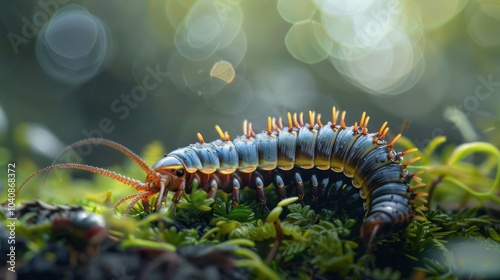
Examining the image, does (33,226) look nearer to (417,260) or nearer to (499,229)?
(417,260)

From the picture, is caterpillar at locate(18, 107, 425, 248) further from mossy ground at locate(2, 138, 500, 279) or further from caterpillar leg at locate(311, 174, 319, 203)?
mossy ground at locate(2, 138, 500, 279)

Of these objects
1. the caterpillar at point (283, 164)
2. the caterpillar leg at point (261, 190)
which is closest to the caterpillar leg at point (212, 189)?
the caterpillar at point (283, 164)

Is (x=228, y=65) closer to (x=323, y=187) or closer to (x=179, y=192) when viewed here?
(x=323, y=187)

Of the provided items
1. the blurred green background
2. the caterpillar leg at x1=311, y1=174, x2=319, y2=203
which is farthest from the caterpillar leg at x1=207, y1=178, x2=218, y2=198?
the blurred green background

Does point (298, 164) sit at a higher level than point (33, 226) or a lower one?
higher

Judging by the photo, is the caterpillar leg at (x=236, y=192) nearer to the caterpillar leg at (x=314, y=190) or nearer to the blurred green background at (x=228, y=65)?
the caterpillar leg at (x=314, y=190)

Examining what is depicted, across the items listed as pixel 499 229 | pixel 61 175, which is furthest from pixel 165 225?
pixel 61 175
